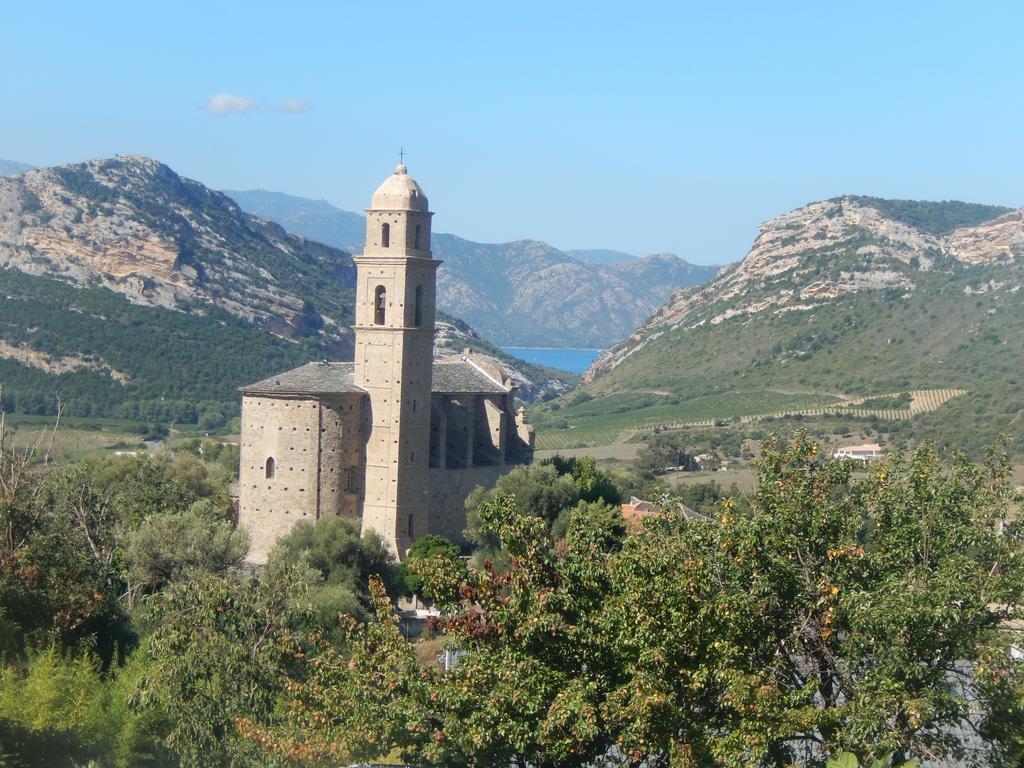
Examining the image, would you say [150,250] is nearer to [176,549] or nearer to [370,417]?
[370,417]

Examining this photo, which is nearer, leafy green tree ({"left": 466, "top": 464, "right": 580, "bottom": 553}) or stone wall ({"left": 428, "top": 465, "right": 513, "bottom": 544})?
leafy green tree ({"left": 466, "top": 464, "right": 580, "bottom": 553})

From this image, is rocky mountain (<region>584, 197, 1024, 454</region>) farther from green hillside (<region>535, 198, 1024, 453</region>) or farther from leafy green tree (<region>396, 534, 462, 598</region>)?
leafy green tree (<region>396, 534, 462, 598</region>)

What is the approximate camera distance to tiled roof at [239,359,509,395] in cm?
4262

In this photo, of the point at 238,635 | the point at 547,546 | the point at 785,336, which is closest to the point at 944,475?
the point at 547,546

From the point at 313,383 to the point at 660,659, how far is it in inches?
1066

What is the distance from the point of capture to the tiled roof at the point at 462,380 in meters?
47.2

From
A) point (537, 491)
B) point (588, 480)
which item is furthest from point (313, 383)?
point (588, 480)

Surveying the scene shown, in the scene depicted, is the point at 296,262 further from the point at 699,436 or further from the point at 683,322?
the point at 699,436

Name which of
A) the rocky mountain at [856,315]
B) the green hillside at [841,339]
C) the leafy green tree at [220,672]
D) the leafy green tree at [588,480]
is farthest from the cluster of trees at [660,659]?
the rocky mountain at [856,315]

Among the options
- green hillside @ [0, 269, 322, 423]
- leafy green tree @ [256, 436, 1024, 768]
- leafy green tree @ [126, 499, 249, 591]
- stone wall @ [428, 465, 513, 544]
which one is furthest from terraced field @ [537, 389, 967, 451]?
leafy green tree @ [256, 436, 1024, 768]

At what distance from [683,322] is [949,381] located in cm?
4248

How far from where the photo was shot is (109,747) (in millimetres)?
21938

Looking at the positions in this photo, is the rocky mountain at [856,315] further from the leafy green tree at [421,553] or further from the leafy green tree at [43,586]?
the leafy green tree at [43,586]

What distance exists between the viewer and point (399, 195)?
42.6 metres
